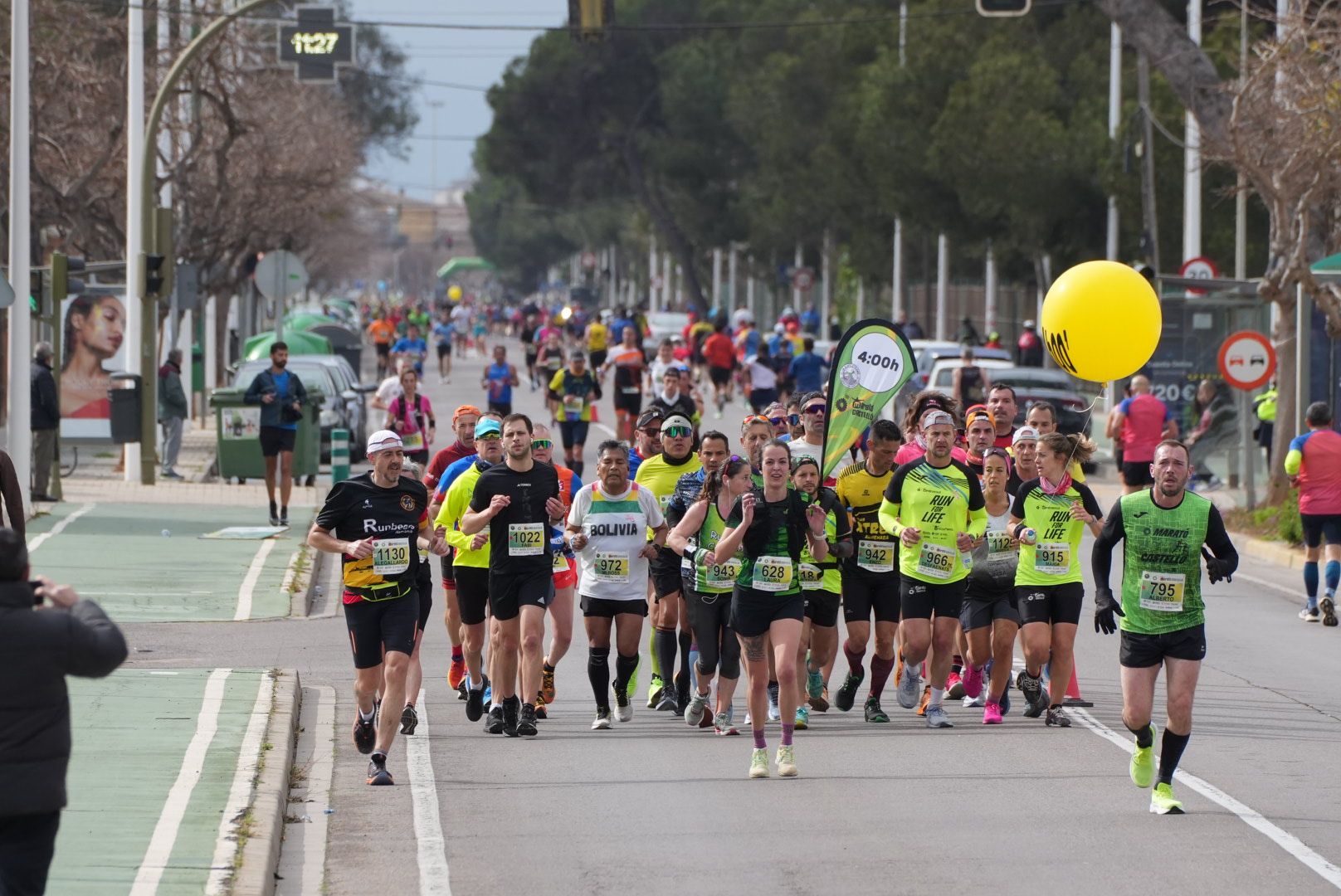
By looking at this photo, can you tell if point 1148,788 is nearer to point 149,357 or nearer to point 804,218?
point 149,357

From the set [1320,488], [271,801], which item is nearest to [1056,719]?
[271,801]

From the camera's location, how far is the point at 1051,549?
1250cm

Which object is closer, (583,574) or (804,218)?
(583,574)

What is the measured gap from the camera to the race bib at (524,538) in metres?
12.2

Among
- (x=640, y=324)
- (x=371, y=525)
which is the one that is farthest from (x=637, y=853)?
(x=640, y=324)

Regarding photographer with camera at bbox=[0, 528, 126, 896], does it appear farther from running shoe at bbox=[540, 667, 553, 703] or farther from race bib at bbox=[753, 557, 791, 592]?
running shoe at bbox=[540, 667, 553, 703]

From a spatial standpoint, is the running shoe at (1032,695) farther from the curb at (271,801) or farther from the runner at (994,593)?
the curb at (271,801)

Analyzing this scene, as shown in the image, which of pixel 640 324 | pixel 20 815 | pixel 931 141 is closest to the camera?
pixel 20 815

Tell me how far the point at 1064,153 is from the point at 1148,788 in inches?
1377

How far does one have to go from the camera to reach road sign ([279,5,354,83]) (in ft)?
103

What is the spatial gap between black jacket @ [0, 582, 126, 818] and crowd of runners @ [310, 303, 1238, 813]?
165 inches

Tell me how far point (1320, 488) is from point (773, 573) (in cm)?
762

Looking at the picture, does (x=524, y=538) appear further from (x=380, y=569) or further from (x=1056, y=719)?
(x=1056, y=719)

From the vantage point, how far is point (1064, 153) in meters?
44.6
